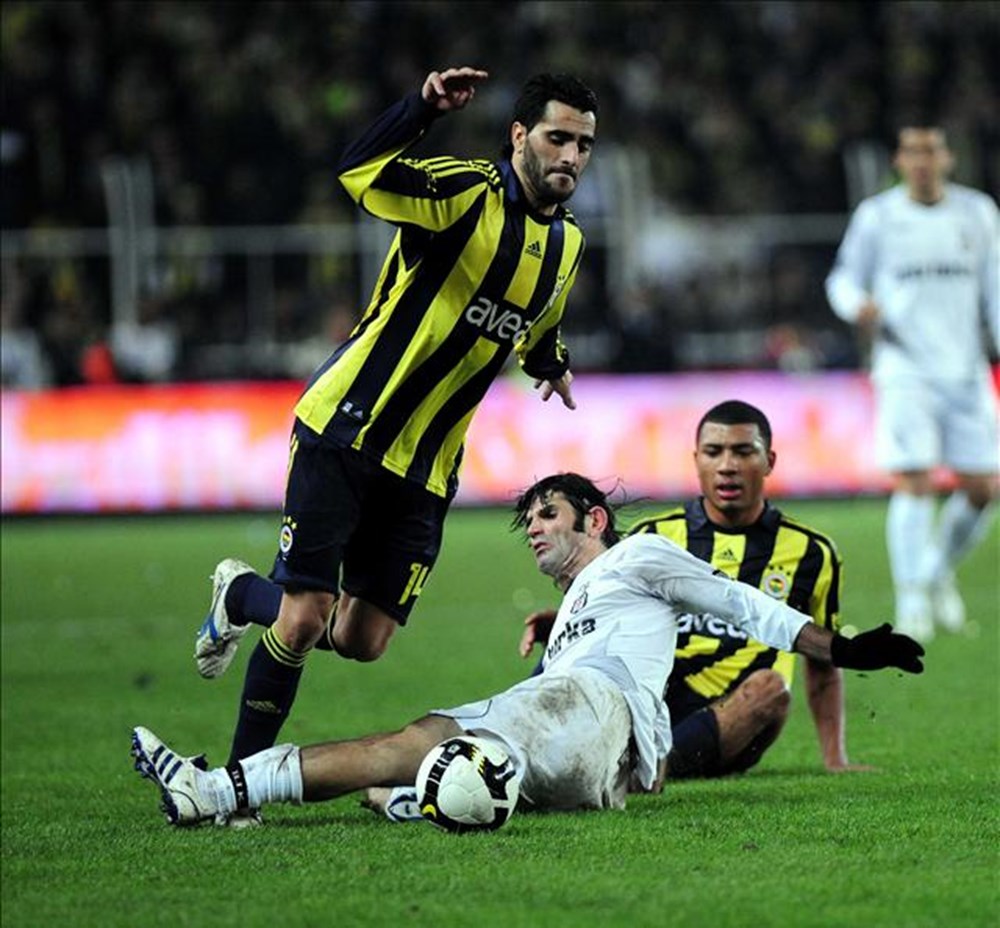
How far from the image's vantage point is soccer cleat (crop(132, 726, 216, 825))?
5.87 meters

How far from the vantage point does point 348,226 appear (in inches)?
838

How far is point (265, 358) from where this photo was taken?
21.1 m

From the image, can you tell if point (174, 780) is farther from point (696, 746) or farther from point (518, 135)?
point (518, 135)

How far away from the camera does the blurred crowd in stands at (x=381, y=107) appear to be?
20875 mm

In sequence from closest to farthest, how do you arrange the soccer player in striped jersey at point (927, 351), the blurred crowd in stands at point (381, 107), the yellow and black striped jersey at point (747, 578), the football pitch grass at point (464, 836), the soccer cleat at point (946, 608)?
1. the football pitch grass at point (464, 836)
2. the yellow and black striped jersey at point (747, 578)
3. the soccer player in striped jersey at point (927, 351)
4. the soccer cleat at point (946, 608)
5. the blurred crowd in stands at point (381, 107)

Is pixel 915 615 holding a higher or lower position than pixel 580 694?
lower

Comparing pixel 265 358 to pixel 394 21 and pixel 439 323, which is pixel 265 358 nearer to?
pixel 394 21

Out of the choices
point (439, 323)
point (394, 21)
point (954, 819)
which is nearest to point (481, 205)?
point (439, 323)

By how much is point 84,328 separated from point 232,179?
2532 mm

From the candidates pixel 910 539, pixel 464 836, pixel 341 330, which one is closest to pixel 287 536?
pixel 464 836

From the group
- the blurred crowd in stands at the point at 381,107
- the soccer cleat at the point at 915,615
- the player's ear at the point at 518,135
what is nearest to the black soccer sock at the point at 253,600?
the player's ear at the point at 518,135

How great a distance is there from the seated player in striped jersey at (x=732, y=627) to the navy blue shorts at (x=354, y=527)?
1.72 ft

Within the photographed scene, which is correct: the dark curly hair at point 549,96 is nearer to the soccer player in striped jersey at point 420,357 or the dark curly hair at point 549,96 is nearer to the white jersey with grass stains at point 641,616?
the soccer player in striped jersey at point 420,357

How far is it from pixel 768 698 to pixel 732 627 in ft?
0.94
